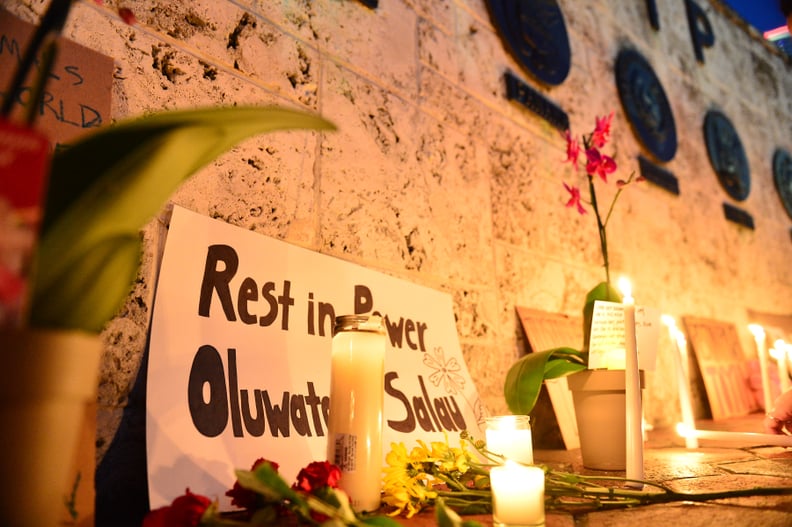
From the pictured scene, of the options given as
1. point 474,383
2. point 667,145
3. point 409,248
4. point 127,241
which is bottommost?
point 474,383

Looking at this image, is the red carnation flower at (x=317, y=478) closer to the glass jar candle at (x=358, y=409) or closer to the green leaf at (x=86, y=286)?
the glass jar candle at (x=358, y=409)

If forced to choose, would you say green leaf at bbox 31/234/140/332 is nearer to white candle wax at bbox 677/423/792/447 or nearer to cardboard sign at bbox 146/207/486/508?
cardboard sign at bbox 146/207/486/508

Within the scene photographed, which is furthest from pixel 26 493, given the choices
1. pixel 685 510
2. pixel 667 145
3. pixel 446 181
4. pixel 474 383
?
pixel 667 145

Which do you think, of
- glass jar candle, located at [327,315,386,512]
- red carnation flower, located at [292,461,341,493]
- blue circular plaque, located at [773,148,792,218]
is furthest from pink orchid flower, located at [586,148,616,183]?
blue circular plaque, located at [773,148,792,218]

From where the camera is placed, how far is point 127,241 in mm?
368

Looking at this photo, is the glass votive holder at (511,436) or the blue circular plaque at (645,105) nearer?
the glass votive holder at (511,436)

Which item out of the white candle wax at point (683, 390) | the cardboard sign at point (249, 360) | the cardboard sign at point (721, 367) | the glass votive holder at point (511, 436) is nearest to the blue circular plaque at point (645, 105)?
the cardboard sign at point (721, 367)

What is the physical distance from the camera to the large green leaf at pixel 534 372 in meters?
0.94

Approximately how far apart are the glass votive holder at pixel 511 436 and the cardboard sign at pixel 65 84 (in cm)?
68

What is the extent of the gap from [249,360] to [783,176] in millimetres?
3491

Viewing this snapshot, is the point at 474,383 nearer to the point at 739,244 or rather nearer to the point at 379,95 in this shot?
the point at 379,95

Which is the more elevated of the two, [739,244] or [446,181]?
[739,244]

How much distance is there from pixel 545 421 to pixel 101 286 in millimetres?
1170

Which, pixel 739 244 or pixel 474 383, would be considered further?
pixel 739 244
